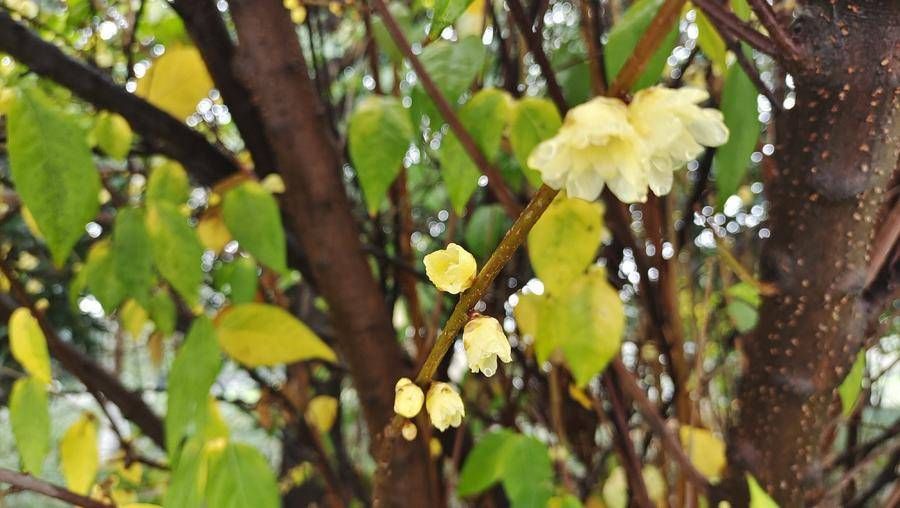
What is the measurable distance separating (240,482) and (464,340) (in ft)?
0.56

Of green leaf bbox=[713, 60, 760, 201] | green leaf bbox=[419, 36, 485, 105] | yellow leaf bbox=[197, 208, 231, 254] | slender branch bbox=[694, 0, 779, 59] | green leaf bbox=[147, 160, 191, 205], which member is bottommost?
green leaf bbox=[713, 60, 760, 201]

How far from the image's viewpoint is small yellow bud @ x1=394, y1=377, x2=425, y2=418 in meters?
0.18

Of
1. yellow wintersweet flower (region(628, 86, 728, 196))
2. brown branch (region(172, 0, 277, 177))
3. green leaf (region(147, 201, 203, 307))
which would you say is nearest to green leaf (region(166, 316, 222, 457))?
green leaf (region(147, 201, 203, 307))

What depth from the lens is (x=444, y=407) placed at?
18 cm

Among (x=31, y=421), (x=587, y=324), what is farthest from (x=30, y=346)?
(x=587, y=324)

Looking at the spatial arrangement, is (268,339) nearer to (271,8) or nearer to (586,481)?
(271,8)

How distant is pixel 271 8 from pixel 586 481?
0.41 metres

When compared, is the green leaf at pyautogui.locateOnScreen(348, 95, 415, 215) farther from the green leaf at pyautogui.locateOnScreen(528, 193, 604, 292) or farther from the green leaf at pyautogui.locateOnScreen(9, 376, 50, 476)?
the green leaf at pyautogui.locateOnScreen(9, 376, 50, 476)

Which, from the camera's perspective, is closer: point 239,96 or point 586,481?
point 239,96

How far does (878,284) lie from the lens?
32 centimetres

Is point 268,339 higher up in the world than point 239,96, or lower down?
lower down

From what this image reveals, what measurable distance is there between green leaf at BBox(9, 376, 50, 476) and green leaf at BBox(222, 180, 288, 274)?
4.2 inches

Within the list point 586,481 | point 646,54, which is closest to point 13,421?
point 646,54

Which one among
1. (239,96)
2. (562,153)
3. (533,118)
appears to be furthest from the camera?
(239,96)
